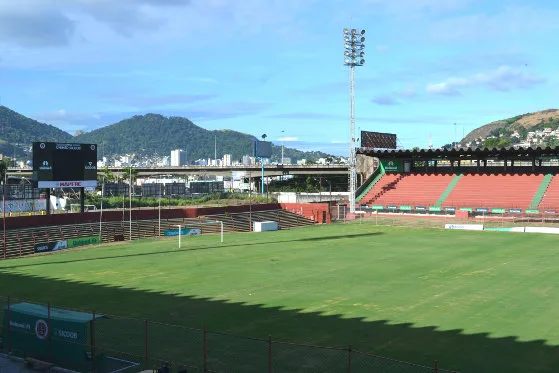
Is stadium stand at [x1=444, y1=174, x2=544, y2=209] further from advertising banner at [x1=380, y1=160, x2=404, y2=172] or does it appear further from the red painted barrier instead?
the red painted barrier

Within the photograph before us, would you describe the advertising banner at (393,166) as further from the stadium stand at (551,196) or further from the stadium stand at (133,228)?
the stadium stand at (133,228)

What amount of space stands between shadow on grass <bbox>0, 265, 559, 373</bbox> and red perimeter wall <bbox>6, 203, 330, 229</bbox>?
92.6ft

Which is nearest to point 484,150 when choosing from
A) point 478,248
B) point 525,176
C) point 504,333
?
point 525,176

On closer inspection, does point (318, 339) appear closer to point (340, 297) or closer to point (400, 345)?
point (400, 345)

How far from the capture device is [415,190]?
3378 inches

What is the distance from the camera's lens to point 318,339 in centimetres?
2006

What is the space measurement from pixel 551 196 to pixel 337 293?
56.4m

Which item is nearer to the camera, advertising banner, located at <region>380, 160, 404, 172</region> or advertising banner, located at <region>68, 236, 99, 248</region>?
advertising banner, located at <region>68, 236, 99, 248</region>

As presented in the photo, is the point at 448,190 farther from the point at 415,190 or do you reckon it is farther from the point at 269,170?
the point at 269,170

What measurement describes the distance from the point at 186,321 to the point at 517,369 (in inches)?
493

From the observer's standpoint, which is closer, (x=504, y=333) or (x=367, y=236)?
(x=504, y=333)

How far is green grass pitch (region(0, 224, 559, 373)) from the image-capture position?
1917 centimetres

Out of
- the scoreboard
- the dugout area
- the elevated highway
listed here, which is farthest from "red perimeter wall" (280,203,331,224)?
the dugout area

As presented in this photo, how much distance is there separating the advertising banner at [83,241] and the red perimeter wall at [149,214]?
4259 millimetres
